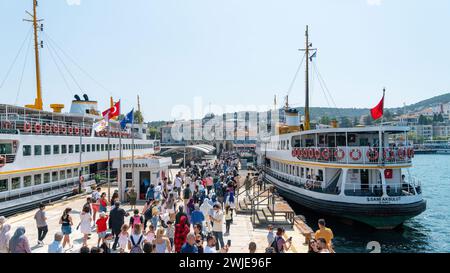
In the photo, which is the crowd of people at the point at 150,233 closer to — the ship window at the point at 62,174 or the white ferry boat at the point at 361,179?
the white ferry boat at the point at 361,179

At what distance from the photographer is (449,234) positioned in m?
20.6

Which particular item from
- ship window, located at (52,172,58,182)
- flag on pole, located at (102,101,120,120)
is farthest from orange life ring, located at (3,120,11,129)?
flag on pole, located at (102,101,120,120)

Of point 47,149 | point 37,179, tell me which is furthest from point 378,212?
point 47,149

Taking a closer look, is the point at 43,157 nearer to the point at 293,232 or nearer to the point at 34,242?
the point at 34,242

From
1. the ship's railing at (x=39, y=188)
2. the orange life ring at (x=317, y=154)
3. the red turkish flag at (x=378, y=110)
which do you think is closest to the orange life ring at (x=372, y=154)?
the red turkish flag at (x=378, y=110)

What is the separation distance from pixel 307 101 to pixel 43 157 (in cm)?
2256

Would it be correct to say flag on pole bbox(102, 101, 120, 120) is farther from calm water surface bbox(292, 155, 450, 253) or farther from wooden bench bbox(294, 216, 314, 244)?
calm water surface bbox(292, 155, 450, 253)

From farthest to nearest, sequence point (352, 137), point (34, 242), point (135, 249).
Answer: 1. point (352, 137)
2. point (34, 242)
3. point (135, 249)

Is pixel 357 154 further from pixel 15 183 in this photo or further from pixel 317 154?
pixel 15 183

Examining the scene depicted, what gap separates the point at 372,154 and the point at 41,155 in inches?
828

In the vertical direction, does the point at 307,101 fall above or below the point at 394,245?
above

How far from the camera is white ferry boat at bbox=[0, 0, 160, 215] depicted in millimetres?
19328
